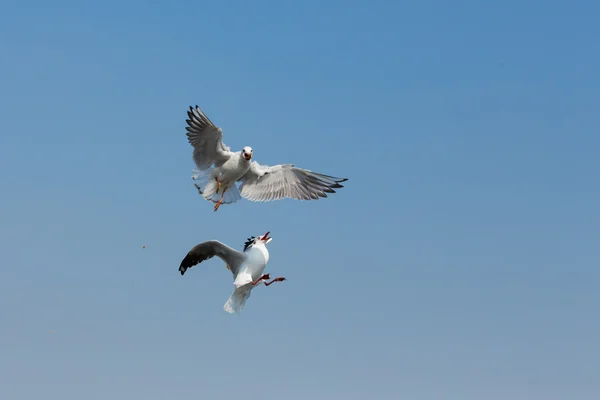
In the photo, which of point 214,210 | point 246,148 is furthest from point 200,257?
point 246,148

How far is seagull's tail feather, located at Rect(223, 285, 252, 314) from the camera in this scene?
15.6m

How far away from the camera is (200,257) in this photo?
54.2 feet

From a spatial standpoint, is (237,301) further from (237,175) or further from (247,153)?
(247,153)

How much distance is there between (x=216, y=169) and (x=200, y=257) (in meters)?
1.59

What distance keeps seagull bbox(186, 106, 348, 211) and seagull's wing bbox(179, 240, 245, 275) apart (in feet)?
2.94

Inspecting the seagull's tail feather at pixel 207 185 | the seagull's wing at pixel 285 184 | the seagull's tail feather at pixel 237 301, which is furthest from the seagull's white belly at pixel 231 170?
the seagull's tail feather at pixel 237 301

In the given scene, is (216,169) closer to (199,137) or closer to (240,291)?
(199,137)

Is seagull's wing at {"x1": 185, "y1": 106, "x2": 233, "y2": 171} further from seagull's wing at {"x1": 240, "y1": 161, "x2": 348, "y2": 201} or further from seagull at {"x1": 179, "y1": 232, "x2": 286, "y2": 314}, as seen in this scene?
seagull at {"x1": 179, "y1": 232, "x2": 286, "y2": 314}

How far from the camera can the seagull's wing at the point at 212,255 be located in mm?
15961

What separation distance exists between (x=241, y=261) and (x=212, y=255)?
782 mm

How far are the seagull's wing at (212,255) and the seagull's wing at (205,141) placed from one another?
1.54 meters

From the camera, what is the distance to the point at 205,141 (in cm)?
1661

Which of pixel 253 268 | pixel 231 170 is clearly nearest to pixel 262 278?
pixel 253 268

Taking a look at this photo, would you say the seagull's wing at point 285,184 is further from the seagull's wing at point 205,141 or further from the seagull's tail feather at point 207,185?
the seagull's wing at point 205,141
